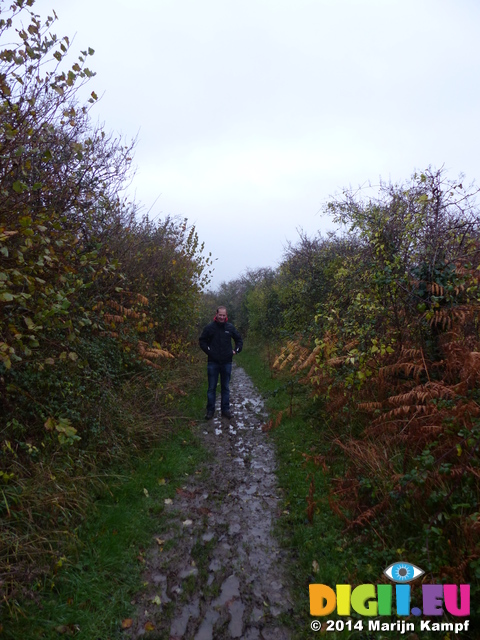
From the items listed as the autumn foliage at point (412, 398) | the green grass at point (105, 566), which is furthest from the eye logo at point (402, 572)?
the green grass at point (105, 566)

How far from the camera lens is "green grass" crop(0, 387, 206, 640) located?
271 cm

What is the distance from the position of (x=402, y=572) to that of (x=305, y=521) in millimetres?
1270

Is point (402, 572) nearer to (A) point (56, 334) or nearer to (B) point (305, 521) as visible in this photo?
(B) point (305, 521)

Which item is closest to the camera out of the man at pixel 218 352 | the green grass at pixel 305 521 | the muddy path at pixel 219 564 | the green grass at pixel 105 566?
the green grass at pixel 105 566

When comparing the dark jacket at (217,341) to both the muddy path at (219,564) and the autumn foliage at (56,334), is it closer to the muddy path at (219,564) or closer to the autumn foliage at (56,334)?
the autumn foliage at (56,334)

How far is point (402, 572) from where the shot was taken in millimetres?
2949

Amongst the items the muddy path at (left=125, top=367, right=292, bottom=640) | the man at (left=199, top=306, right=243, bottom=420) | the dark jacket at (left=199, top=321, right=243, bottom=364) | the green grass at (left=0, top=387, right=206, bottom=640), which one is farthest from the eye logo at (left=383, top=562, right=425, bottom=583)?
the dark jacket at (left=199, top=321, right=243, bottom=364)

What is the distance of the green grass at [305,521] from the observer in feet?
10.4

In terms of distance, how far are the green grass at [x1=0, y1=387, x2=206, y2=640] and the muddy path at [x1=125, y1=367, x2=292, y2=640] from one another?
16cm

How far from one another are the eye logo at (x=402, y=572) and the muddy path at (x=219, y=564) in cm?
89

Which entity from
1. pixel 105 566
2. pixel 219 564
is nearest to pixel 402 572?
pixel 219 564

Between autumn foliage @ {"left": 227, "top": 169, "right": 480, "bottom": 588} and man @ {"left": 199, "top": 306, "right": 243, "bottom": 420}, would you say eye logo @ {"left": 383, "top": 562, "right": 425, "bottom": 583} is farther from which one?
man @ {"left": 199, "top": 306, "right": 243, "bottom": 420}

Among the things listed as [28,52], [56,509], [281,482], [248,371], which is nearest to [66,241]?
[28,52]

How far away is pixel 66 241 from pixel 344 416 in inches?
179
